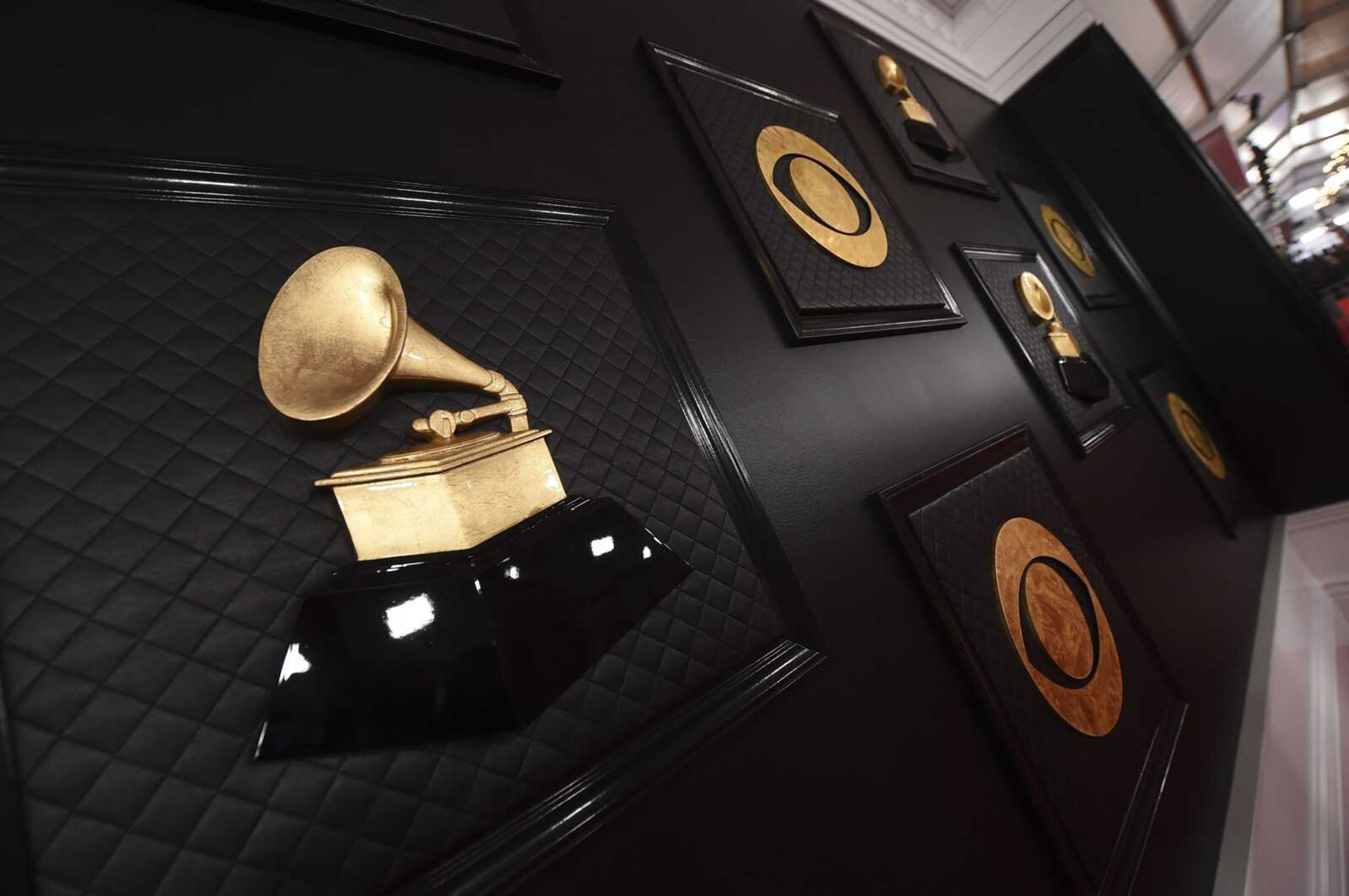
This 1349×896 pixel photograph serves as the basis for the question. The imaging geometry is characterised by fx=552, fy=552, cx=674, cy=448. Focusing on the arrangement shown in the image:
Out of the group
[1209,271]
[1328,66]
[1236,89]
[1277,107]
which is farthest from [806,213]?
→ [1277,107]

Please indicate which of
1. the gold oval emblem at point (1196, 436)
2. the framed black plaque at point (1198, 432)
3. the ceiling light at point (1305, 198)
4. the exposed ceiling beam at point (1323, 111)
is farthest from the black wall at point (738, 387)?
the exposed ceiling beam at point (1323, 111)

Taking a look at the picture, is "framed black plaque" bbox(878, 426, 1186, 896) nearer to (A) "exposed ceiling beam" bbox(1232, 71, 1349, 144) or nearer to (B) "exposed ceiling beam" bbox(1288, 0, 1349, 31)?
(B) "exposed ceiling beam" bbox(1288, 0, 1349, 31)

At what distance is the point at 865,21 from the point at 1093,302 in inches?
52.4

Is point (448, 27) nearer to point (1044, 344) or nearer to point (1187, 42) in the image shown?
point (1044, 344)

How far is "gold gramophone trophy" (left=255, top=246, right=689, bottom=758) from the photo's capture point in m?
0.34

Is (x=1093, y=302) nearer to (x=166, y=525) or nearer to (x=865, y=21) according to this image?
(x=865, y=21)

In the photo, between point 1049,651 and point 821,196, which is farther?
point 821,196

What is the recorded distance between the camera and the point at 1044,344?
151 centimetres

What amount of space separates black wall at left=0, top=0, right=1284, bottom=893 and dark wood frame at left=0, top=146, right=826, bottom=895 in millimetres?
27

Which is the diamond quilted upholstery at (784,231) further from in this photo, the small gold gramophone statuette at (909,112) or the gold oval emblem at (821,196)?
the small gold gramophone statuette at (909,112)

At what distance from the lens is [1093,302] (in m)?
2.12

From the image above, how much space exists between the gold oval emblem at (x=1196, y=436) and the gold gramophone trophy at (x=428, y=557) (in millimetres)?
2435

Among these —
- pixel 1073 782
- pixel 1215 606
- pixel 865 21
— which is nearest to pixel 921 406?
pixel 1073 782

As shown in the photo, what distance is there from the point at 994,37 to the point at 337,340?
304cm
